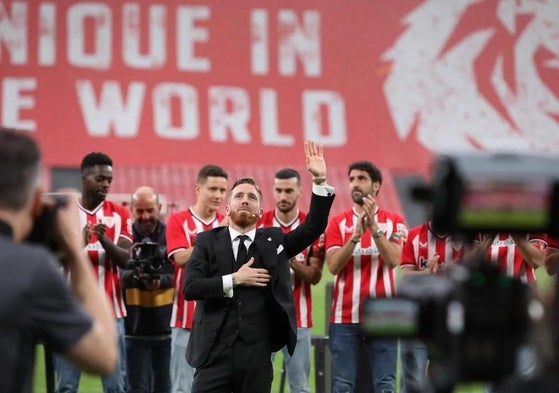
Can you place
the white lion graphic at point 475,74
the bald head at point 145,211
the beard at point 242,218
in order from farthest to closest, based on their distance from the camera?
the white lion graphic at point 475,74 → the bald head at point 145,211 → the beard at point 242,218

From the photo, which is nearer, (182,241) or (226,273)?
(226,273)

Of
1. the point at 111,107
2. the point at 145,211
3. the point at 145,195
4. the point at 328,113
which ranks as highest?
the point at 111,107

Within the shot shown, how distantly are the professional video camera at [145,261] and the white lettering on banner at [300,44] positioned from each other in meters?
21.2

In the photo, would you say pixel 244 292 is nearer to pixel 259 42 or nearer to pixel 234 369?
pixel 234 369

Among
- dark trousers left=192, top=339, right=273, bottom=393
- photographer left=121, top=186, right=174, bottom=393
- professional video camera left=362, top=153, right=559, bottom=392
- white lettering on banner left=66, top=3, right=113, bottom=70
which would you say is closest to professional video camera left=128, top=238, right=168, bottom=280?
photographer left=121, top=186, right=174, bottom=393

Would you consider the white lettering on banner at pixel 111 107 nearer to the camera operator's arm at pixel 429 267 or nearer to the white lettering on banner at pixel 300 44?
the white lettering on banner at pixel 300 44

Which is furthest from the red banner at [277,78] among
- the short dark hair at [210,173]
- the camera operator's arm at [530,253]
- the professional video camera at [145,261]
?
the camera operator's arm at [530,253]

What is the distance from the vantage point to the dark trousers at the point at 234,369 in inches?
296

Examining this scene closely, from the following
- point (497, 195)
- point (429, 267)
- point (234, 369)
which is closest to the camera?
point (497, 195)

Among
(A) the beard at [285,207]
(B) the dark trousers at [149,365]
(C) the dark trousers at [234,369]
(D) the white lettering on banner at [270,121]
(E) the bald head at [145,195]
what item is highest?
(D) the white lettering on banner at [270,121]

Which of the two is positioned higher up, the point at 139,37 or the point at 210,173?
the point at 139,37

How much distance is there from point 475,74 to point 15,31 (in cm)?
1128

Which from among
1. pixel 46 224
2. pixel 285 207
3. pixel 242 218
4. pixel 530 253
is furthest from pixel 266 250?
pixel 46 224

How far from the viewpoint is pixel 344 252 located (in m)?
9.27
